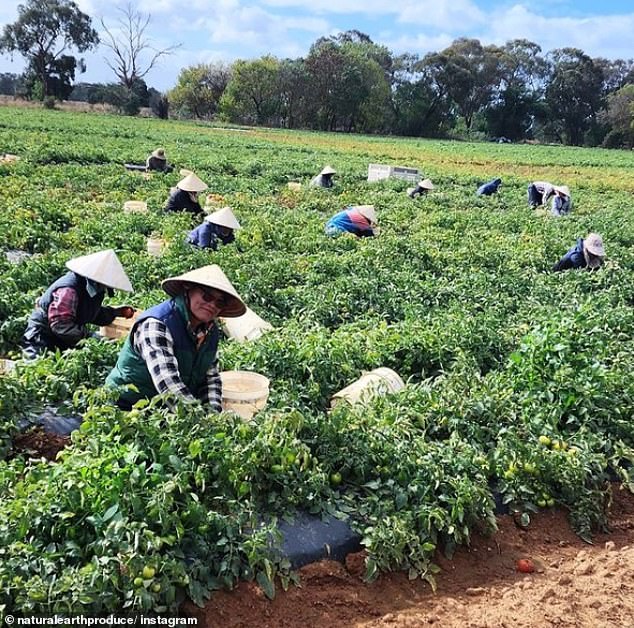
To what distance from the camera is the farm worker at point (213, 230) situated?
830 cm

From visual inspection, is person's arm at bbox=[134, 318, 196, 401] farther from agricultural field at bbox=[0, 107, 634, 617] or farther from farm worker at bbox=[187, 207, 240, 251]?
farm worker at bbox=[187, 207, 240, 251]

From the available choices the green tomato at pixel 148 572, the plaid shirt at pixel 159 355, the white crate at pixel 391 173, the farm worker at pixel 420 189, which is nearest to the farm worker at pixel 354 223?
the farm worker at pixel 420 189

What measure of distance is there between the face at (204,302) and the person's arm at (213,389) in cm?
37

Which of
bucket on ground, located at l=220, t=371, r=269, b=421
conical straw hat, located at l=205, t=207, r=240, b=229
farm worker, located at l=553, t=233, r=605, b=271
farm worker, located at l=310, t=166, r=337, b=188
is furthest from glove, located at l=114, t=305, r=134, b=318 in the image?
farm worker, located at l=310, t=166, r=337, b=188

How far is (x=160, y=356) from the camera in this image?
357cm

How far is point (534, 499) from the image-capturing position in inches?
159

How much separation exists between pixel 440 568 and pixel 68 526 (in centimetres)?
184

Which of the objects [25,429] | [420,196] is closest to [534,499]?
[25,429]

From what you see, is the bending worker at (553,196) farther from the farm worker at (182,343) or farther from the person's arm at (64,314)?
the farm worker at (182,343)

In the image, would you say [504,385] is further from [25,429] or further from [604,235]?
[604,235]

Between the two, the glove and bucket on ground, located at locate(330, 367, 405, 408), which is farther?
the glove

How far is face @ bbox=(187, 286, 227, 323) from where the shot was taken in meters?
3.72

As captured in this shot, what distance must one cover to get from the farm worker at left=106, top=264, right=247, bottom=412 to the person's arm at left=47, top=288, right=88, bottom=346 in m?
1.12

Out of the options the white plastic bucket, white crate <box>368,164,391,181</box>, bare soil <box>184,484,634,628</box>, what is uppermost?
white crate <box>368,164,391,181</box>
